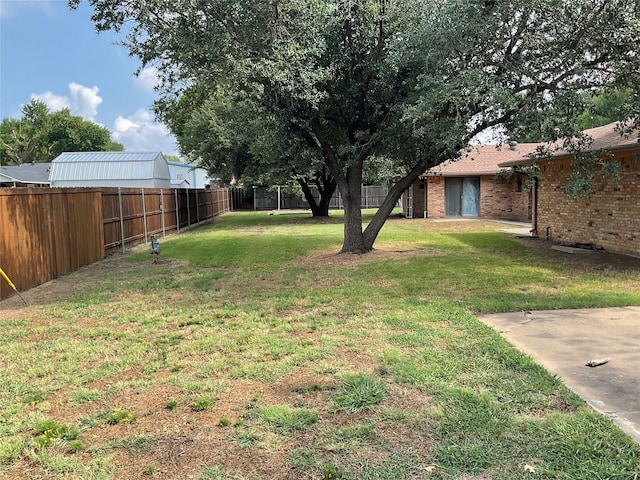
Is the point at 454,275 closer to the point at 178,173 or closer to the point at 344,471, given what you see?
the point at 344,471

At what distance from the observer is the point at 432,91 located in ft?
26.1

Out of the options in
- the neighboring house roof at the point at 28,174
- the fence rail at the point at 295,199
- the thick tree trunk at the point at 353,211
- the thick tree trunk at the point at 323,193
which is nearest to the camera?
the thick tree trunk at the point at 353,211

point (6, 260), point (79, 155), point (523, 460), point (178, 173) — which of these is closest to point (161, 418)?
point (523, 460)

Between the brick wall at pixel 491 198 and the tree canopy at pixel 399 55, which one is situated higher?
the tree canopy at pixel 399 55

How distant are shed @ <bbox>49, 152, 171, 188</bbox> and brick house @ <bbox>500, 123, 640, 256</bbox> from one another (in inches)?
692

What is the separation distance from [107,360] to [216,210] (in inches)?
1012

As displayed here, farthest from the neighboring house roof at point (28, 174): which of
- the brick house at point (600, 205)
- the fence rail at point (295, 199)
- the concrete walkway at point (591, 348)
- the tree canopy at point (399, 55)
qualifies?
the concrete walkway at point (591, 348)

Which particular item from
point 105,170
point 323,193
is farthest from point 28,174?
point 323,193

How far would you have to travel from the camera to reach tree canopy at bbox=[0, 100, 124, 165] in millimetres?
58781

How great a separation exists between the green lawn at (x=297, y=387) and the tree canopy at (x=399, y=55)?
3257 millimetres

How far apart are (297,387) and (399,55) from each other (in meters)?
6.72

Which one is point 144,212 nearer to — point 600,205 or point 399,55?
point 399,55

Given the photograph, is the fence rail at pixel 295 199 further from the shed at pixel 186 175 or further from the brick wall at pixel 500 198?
the brick wall at pixel 500 198

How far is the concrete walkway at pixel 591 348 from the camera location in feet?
10.7
